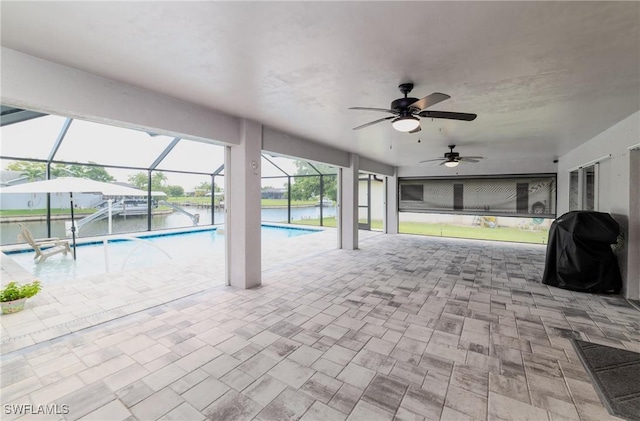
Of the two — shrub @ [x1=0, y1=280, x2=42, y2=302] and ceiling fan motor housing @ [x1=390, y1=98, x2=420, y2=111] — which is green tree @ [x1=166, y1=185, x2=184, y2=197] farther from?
ceiling fan motor housing @ [x1=390, y1=98, x2=420, y2=111]

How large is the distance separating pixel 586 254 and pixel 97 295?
6.85m

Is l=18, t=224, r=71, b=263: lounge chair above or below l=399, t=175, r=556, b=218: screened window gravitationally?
below

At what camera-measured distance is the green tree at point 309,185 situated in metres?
11.1

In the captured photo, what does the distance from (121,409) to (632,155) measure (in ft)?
19.6

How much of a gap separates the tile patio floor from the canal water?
635 cm

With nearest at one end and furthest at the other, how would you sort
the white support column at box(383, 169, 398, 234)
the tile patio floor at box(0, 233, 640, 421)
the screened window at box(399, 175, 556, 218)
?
the tile patio floor at box(0, 233, 640, 421) → the screened window at box(399, 175, 556, 218) → the white support column at box(383, 169, 398, 234)

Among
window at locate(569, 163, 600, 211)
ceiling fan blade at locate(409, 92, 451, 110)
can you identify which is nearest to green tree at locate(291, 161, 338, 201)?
window at locate(569, 163, 600, 211)

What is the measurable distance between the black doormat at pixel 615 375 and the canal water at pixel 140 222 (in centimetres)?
919

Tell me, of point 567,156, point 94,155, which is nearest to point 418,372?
point 567,156

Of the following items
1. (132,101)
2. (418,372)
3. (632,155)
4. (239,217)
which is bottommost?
(418,372)

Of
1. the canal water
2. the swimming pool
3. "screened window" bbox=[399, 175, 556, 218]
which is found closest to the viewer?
the swimming pool

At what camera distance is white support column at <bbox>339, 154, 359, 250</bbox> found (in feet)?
22.3

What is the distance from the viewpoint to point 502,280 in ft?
14.5

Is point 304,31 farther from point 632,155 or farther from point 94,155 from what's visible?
point 94,155
